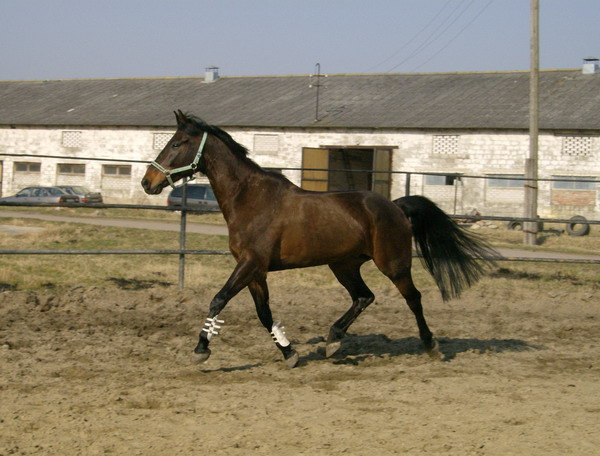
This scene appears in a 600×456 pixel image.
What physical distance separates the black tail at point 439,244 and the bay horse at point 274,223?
0.39 metres

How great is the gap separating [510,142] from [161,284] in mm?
19481

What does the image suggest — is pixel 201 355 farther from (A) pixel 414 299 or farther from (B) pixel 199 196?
(B) pixel 199 196

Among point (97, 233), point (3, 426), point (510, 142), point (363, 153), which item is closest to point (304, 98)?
point (363, 153)

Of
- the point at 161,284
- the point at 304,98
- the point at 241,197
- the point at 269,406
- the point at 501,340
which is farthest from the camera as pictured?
the point at 304,98

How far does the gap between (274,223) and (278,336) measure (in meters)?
0.93

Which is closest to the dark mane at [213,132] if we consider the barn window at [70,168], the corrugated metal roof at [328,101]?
the corrugated metal roof at [328,101]

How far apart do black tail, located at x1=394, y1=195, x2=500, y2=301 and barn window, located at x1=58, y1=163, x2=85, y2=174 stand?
27072 mm

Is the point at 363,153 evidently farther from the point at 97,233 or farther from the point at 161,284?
the point at 161,284

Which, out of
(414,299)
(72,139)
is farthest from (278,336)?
(72,139)

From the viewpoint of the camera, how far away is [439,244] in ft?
24.4

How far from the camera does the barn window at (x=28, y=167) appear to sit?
3350cm

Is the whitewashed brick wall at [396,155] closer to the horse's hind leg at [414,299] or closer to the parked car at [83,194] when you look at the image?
the parked car at [83,194]

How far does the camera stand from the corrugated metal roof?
29.0 m

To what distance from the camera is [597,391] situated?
5.58 m
